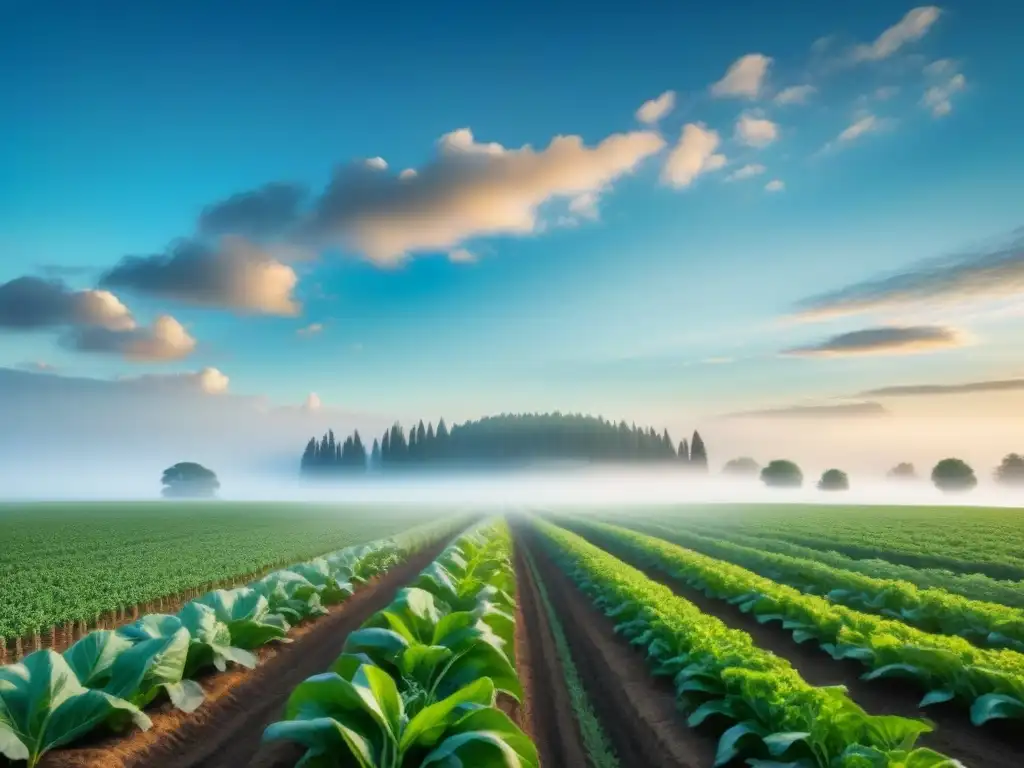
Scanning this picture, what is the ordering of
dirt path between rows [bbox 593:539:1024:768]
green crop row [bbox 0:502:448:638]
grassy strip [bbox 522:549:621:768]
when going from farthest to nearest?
1. green crop row [bbox 0:502:448:638]
2. grassy strip [bbox 522:549:621:768]
3. dirt path between rows [bbox 593:539:1024:768]

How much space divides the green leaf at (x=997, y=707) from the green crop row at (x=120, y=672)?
8095 millimetres

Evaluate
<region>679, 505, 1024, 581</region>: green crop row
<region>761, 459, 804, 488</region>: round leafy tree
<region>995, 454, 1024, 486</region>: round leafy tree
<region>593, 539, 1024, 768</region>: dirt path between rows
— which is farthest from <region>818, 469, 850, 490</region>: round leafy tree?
<region>593, 539, 1024, 768</region>: dirt path between rows

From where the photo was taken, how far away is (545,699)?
27.5 feet

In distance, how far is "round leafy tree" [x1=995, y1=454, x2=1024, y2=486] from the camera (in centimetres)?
10994

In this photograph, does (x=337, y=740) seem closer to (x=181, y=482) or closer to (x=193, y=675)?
(x=193, y=675)

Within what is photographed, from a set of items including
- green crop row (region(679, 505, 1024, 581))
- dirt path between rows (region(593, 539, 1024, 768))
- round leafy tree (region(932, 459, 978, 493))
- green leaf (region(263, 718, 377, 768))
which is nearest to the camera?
green leaf (region(263, 718, 377, 768))

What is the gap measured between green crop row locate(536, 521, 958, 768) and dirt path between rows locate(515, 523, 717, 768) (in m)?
0.27

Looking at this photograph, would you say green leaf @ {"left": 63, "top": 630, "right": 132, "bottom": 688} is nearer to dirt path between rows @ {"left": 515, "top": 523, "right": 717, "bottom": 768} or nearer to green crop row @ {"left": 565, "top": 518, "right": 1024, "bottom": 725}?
dirt path between rows @ {"left": 515, "top": 523, "right": 717, "bottom": 768}

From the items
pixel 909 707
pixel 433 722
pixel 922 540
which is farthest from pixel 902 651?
pixel 922 540

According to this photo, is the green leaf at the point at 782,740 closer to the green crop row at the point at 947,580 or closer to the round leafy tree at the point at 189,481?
the green crop row at the point at 947,580

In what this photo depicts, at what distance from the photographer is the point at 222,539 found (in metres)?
35.3

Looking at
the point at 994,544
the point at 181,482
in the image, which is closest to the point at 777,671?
the point at 994,544

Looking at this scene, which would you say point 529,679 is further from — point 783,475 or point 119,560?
point 783,475

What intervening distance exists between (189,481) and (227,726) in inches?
6586
